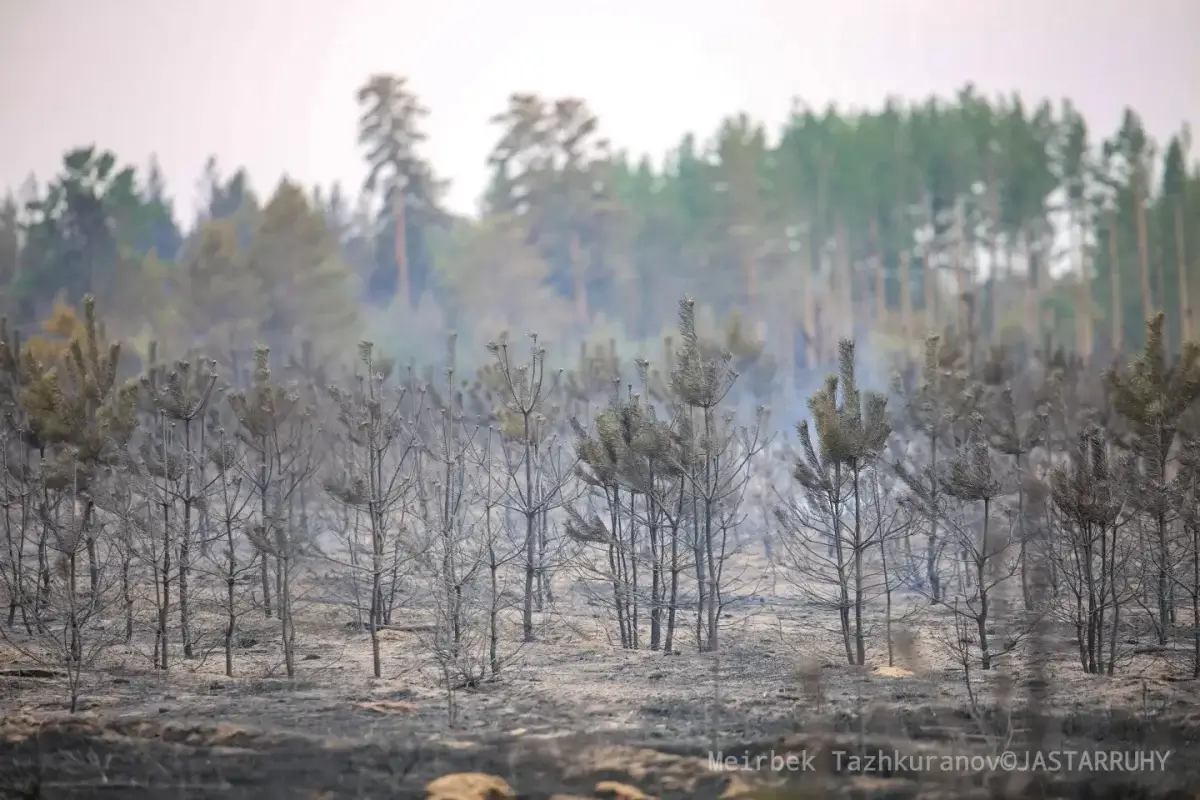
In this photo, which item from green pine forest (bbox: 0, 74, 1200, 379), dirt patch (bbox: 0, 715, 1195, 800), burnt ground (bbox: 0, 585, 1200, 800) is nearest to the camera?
dirt patch (bbox: 0, 715, 1195, 800)

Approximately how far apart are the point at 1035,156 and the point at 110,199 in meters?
37.4

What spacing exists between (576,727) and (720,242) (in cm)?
4034

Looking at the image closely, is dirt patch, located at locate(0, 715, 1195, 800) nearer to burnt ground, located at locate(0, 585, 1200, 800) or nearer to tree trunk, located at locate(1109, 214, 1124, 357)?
burnt ground, located at locate(0, 585, 1200, 800)

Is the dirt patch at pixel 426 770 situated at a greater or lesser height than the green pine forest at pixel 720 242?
lesser

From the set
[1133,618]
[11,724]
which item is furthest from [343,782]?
[1133,618]

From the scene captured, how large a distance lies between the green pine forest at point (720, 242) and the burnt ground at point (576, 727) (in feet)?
93.7

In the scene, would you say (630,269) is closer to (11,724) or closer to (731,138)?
(731,138)

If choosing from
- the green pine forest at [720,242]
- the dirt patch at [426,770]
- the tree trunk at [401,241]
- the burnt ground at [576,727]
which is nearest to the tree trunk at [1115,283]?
the green pine forest at [720,242]

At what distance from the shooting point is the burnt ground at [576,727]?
11781 mm

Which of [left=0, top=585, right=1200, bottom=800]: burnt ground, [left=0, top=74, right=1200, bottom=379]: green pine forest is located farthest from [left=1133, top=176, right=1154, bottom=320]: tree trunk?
[left=0, top=585, right=1200, bottom=800]: burnt ground

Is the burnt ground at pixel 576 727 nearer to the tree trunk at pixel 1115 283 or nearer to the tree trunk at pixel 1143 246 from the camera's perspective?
the tree trunk at pixel 1115 283

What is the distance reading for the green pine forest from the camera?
44.3 meters

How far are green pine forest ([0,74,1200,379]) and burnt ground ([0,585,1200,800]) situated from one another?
93.7ft

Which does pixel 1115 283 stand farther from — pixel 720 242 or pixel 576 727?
pixel 576 727
